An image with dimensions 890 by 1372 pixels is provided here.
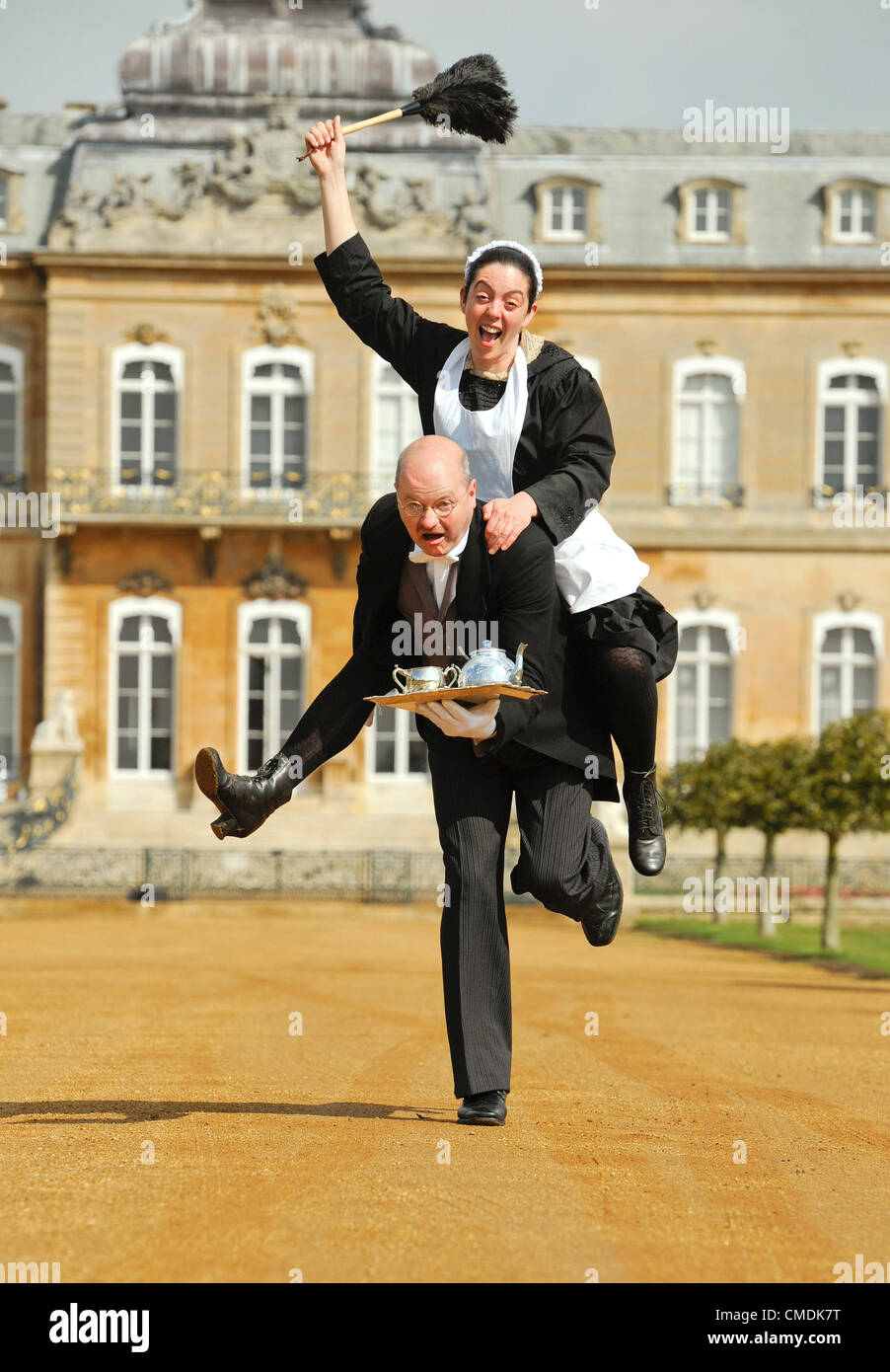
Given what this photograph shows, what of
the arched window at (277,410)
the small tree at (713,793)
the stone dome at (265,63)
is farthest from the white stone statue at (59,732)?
the stone dome at (265,63)

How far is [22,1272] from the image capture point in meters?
3.90

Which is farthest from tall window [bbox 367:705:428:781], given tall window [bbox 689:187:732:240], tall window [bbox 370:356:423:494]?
tall window [bbox 689:187:732:240]

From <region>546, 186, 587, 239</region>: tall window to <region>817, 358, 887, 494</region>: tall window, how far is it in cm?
466

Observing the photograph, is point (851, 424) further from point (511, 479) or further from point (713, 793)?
point (511, 479)

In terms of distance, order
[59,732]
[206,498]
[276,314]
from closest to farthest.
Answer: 1. [59,732]
2. [206,498]
3. [276,314]

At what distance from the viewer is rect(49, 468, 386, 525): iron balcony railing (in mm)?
32500

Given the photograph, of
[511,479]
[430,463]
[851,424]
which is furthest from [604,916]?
[851,424]

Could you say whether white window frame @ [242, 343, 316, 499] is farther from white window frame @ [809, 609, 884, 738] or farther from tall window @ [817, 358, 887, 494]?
white window frame @ [809, 609, 884, 738]

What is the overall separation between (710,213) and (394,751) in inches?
407

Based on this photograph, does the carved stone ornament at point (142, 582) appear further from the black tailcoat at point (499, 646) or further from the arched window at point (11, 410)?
the black tailcoat at point (499, 646)

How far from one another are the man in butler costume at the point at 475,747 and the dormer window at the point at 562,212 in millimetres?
29444

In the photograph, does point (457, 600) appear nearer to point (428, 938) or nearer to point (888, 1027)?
point (888, 1027)

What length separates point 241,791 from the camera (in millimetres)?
5551

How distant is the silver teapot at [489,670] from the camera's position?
207 inches
